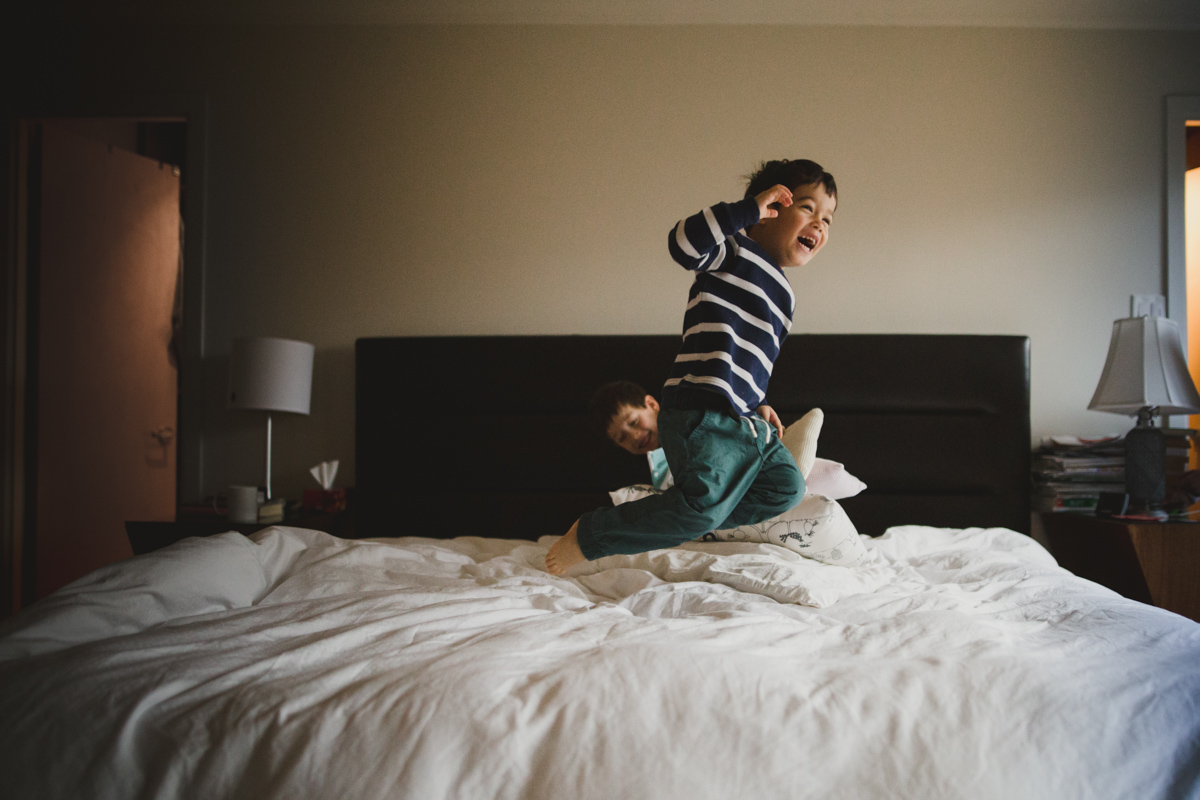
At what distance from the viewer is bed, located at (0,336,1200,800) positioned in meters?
0.88

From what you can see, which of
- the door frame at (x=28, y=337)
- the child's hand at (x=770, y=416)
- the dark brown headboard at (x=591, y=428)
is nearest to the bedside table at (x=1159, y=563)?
the dark brown headboard at (x=591, y=428)

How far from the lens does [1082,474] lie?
2.46 meters

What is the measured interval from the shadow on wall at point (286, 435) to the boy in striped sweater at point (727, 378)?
1593 millimetres

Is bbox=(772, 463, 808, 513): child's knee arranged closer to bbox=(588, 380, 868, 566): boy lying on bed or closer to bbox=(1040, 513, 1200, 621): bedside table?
bbox=(588, 380, 868, 566): boy lying on bed

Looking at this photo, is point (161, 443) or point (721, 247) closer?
point (721, 247)

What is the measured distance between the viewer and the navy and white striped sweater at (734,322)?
1.47m

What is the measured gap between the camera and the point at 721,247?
150 cm

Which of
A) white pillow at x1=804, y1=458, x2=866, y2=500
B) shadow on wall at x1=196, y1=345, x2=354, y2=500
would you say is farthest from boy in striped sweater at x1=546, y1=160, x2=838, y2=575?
shadow on wall at x1=196, y1=345, x2=354, y2=500

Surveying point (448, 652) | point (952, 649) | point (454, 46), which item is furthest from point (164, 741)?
point (454, 46)

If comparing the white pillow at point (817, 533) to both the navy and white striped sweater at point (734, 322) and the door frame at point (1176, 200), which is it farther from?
the door frame at point (1176, 200)

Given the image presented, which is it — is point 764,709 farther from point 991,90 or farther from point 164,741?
point 991,90

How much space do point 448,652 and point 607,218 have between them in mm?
2063

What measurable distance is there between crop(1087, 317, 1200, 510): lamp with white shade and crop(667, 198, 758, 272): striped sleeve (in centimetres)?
180

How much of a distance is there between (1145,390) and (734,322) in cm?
177
